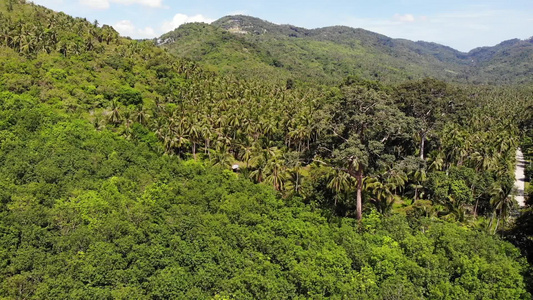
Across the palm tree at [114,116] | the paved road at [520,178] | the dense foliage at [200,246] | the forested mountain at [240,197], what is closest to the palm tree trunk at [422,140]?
the forested mountain at [240,197]

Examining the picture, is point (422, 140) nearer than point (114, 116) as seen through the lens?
Yes

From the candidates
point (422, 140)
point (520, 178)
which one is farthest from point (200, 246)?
point (520, 178)

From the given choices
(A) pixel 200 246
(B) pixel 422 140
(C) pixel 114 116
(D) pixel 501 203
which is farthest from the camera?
(C) pixel 114 116

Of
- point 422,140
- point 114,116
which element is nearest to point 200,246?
point 114,116

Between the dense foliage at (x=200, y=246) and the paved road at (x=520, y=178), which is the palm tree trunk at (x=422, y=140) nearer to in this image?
the paved road at (x=520, y=178)

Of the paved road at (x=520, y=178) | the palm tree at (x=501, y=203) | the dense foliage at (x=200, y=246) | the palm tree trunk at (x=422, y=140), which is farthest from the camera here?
the palm tree trunk at (x=422, y=140)

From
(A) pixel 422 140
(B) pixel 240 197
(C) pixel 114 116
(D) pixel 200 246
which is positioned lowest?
(D) pixel 200 246

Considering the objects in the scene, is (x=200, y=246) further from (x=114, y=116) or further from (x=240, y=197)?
(x=114, y=116)

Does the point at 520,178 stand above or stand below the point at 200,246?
above

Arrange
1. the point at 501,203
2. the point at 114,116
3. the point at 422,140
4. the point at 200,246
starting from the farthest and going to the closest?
the point at 114,116 < the point at 422,140 < the point at 501,203 < the point at 200,246
